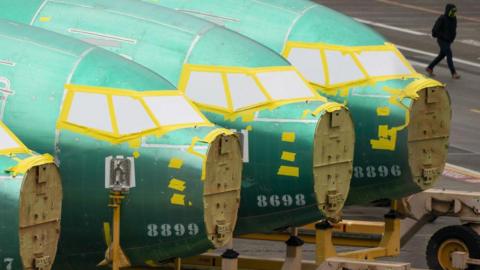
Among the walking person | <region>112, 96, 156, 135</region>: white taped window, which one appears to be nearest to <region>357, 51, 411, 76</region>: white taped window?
<region>112, 96, 156, 135</region>: white taped window

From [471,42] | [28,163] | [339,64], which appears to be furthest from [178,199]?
[471,42]

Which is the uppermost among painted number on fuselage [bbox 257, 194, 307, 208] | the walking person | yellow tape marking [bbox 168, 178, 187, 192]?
the walking person

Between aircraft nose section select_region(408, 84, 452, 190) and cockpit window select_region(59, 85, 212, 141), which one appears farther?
aircraft nose section select_region(408, 84, 452, 190)

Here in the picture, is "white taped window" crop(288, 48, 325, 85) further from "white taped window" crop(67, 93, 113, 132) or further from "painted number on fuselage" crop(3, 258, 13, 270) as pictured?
"painted number on fuselage" crop(3, 258, 13, 270)

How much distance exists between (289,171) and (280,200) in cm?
38

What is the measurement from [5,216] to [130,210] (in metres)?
2.83

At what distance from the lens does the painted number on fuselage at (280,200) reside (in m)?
21.4

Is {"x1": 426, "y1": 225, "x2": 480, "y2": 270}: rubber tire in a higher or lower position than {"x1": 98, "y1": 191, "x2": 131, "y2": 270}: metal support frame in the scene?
lower

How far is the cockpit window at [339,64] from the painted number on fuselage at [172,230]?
5.34 m

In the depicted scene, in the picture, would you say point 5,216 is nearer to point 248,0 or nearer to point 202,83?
point 202,83

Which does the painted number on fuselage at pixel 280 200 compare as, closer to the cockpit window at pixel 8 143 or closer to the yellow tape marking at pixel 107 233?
the yellow tape marking at pixel 107 233

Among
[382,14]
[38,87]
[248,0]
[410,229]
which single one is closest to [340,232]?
[410,229]

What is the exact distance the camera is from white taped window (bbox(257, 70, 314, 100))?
21859 millimetres

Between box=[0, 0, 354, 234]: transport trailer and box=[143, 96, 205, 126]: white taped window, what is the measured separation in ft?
5.46
